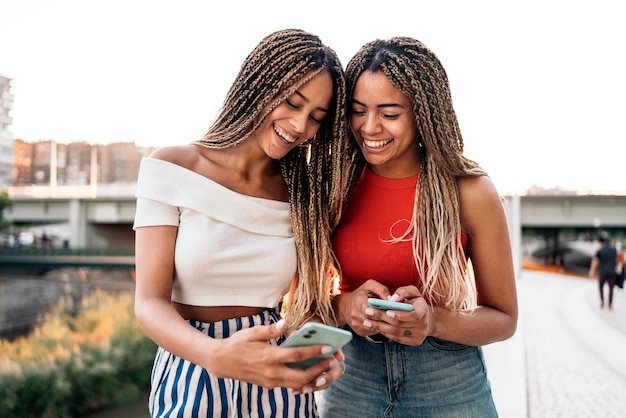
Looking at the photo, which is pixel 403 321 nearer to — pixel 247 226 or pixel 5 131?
pixel 247 226

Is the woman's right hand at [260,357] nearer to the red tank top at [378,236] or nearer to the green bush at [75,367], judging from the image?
the red tank top at [378,236]

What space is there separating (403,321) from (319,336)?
360mm

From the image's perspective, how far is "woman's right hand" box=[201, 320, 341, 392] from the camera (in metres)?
1.13

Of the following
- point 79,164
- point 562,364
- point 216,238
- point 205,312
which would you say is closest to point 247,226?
point 216,238

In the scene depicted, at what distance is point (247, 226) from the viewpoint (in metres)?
1.59

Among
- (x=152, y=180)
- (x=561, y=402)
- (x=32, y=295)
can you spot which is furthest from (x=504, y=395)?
(x=32, y=295)

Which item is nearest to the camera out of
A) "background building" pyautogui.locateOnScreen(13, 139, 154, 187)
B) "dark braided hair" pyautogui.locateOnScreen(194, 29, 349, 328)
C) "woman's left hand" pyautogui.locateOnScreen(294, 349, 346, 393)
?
"woman's left hand" pyautogui.locateOnScreen(294, 349, 346, 393)

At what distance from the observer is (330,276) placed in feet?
5.88

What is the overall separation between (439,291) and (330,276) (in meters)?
0.35

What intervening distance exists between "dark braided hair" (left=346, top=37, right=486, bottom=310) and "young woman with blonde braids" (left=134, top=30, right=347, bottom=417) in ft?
0.56

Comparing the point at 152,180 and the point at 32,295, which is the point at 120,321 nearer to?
the point at 32,295

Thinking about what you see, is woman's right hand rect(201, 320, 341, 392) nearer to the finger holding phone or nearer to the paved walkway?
the finger holding phone

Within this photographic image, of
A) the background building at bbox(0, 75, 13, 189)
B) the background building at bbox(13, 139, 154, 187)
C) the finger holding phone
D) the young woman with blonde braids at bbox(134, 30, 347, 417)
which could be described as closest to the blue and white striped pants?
the young woman with blonde braids at bbox(134, 30, 347, 417)

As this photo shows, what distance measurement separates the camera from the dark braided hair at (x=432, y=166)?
1660mm
